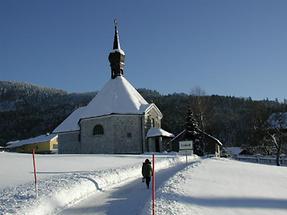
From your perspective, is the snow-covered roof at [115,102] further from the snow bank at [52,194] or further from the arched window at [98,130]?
the snow bank at [52,194]

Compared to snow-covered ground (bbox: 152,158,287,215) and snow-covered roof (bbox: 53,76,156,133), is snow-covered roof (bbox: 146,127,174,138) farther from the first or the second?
snow-covered ground (bbox: 152,158,287,215)

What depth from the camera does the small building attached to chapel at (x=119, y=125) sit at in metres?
42.9

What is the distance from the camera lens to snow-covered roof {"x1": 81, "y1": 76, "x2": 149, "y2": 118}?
43.8 metres

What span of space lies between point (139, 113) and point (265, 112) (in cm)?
2172

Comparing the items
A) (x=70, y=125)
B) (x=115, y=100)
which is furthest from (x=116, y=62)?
(x=70, y=125)

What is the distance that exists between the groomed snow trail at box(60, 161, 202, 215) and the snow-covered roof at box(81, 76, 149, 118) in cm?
2725

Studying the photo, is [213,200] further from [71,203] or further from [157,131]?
[157,131]

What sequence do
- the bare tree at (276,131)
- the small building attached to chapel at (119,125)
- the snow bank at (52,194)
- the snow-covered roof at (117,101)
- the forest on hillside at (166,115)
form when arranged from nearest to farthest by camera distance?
the snow bank at (52,194) → the small building attached to chapel at (119,125) → the snow-covered roof at (117,101) → the bare tree at (276,131) → the forest on hillside at (166,115)

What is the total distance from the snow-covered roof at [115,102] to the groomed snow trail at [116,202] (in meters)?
27.3

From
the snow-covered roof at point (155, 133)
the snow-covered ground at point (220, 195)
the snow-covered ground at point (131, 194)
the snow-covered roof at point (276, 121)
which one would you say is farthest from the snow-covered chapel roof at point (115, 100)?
the snow-covered ground at point (220, 195)

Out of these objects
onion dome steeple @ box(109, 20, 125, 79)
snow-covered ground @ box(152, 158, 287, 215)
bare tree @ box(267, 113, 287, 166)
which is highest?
onion dome steeple @ box(109, 20, 125, 79)

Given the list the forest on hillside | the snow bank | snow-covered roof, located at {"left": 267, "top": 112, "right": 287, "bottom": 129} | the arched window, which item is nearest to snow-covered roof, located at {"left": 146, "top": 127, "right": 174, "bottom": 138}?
the arched window

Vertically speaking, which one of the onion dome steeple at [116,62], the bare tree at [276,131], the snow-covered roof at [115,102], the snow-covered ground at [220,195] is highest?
the onion dome steeple at [116,62]

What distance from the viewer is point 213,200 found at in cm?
1394
